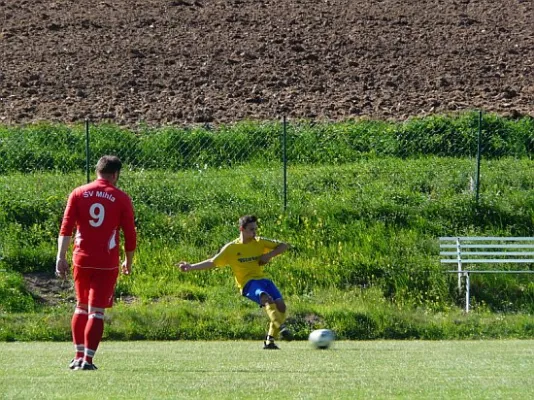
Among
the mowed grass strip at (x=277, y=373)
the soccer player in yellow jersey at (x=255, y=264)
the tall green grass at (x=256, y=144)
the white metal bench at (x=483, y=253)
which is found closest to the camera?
the mowed grass strip at (x=277, y=373)

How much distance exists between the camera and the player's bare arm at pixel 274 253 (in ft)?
44.6

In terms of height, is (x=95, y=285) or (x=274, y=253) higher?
(x=274, y=253)

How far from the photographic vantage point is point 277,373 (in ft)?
32.8

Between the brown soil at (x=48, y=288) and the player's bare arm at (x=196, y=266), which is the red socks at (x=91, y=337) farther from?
the brown soil at (x=48, y=288)

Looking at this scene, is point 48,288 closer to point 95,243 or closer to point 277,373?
point 95,243

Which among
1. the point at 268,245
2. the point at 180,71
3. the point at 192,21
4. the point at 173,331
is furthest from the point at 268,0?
the point at 268,245

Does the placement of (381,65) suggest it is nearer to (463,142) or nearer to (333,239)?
(463,142)

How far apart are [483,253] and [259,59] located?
13.6 metres

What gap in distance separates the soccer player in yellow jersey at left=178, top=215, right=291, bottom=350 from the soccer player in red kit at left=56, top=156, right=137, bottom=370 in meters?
3.03

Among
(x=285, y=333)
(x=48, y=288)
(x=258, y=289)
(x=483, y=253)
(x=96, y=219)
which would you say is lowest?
(x=285, y=333)

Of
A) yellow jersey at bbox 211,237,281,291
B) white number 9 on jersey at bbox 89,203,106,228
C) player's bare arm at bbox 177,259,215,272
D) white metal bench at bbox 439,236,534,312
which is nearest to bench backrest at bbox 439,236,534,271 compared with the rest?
white metal bench at bbox 439,236,534,312

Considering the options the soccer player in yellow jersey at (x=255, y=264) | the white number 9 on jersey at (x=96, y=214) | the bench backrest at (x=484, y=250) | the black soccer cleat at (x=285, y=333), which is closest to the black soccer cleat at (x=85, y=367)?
the white number 9 on jersey at (x=96, y=214)

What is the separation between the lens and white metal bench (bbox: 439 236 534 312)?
19094 millimetres

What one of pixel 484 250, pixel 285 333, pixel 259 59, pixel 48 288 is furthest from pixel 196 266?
pixel 259 59
